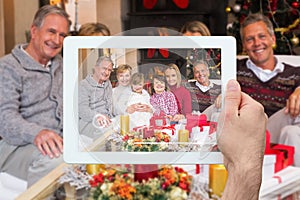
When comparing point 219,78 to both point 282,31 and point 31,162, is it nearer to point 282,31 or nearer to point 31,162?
point 31,162

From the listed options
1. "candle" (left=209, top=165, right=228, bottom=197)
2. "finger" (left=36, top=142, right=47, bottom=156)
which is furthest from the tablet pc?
"finger" (left=36, top=142, right=47, bottom=156)

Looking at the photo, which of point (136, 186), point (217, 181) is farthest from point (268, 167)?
point (136, 186)

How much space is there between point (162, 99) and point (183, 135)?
0.22 ft

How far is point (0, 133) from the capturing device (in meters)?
2.17

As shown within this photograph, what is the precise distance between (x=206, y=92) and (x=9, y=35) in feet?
7.05

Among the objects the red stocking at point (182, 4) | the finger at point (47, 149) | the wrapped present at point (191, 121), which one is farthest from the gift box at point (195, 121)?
the red stocking at point (182, 4)

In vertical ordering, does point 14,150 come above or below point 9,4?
below

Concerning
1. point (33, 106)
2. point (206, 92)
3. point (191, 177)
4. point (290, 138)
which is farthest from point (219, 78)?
point (290, 138)

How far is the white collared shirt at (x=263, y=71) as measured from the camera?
2.68 meters

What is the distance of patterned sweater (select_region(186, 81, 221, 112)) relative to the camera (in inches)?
30.5

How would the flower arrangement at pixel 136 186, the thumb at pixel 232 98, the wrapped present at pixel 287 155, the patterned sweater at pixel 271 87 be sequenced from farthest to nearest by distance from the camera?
1. the patterned sweater at pixel 271 87
2. the wrapped present at pixel 287 155
3. the flower arrangement at pixel 136 186
4. the thumb at pixel 232 98

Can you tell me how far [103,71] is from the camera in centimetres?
80

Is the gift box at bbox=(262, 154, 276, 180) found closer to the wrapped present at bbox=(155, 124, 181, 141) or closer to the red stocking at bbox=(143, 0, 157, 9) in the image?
the wrapped present at bbox=(155, 124, 181, 141)

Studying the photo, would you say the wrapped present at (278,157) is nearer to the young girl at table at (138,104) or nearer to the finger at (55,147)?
the finger at (55,147)
